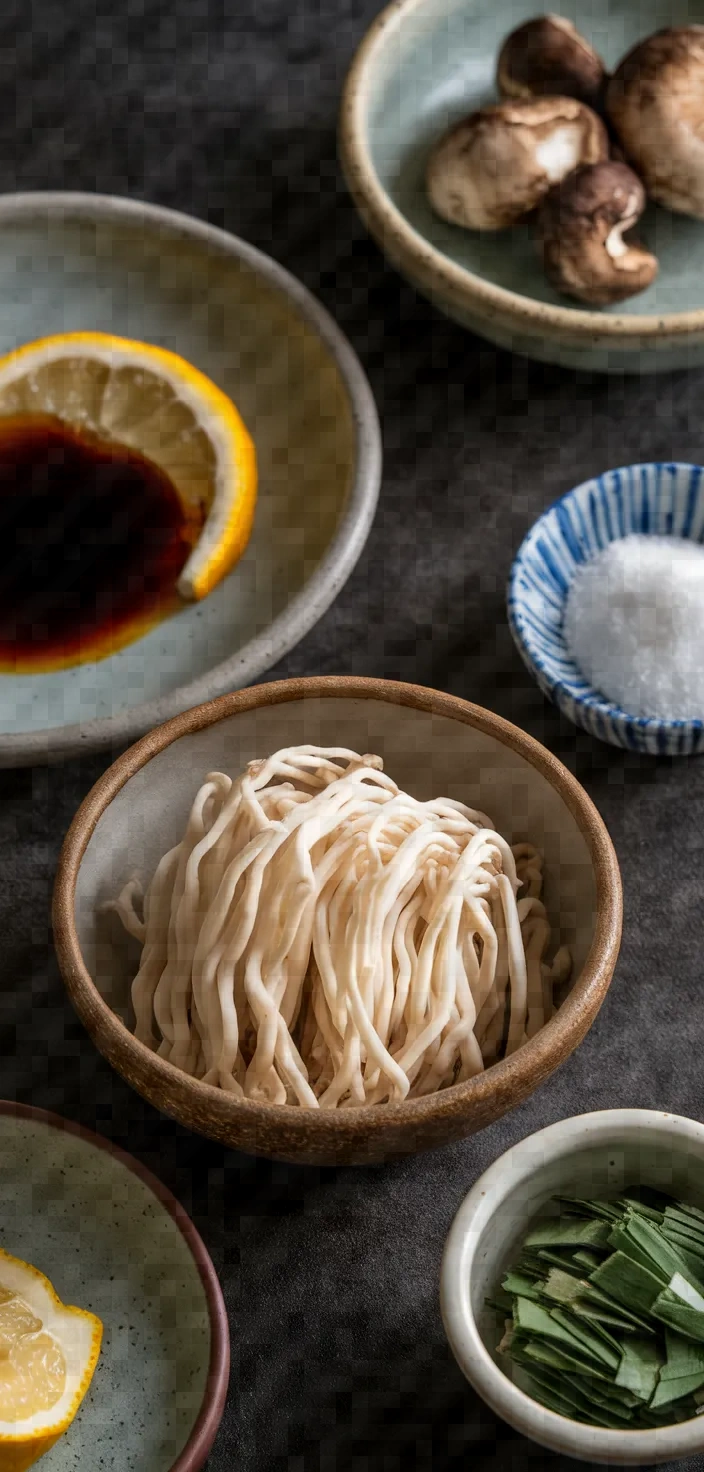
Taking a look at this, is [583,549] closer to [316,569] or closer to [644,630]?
[644,630]

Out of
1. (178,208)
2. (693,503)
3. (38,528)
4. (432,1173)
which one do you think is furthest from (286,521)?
(432,1173)

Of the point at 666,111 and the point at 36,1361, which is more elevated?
the point at 666,111

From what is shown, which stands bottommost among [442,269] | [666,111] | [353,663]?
[353,663]

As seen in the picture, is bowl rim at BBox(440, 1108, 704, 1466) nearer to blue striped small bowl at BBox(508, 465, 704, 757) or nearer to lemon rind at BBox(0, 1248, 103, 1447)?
lemon rind at BBox(0, 1248, 103, 1447)

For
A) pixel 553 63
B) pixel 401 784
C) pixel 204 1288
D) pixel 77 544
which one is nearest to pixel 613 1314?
pixel 204 1288

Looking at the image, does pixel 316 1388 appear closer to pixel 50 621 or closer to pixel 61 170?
pixel 50 621

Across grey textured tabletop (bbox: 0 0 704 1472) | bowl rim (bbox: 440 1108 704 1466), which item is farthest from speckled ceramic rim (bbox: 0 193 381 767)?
bowl rim (bbox: 440 1108 704 1466)
